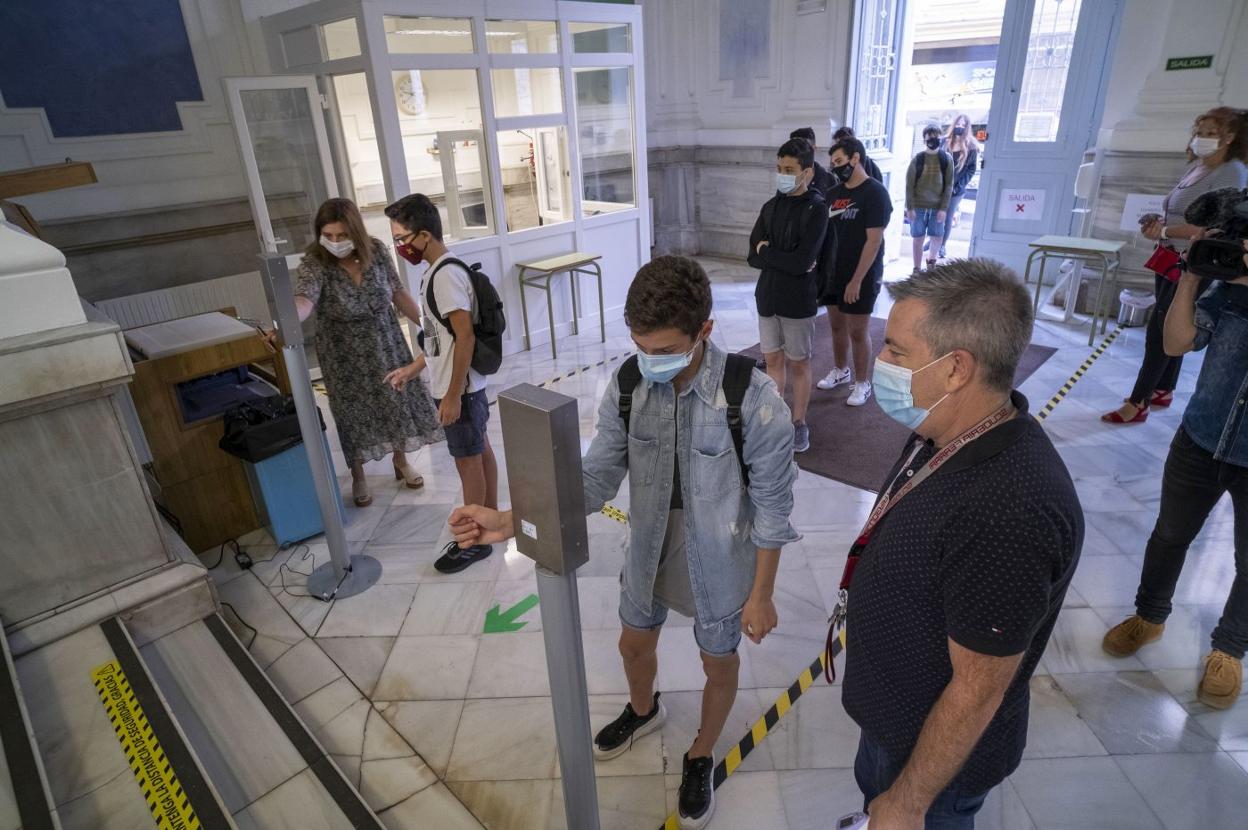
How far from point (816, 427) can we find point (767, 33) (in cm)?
574

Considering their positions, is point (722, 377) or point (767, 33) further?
point (767, 33)

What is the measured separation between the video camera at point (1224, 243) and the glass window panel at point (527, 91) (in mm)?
5239

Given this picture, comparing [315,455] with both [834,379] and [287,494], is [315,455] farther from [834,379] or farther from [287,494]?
[834,379]

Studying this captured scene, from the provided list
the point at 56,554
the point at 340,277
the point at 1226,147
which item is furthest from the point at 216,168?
the point at 1226,147

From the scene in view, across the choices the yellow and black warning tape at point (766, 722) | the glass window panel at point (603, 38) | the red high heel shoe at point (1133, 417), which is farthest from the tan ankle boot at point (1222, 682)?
the glass window panel at point (603, 38)

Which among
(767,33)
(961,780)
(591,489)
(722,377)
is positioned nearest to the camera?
(961,780)

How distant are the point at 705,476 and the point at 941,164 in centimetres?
711

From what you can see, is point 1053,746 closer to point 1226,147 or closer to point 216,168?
point 1226,147

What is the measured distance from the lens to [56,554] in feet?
8.70

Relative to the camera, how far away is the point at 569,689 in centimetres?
157

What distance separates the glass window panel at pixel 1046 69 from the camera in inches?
260

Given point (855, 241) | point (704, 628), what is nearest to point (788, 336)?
point (855, 241)

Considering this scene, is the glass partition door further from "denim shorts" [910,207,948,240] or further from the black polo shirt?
"denim shorts" [910,207,948,240]

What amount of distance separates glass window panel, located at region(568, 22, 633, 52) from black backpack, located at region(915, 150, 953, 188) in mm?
3291
